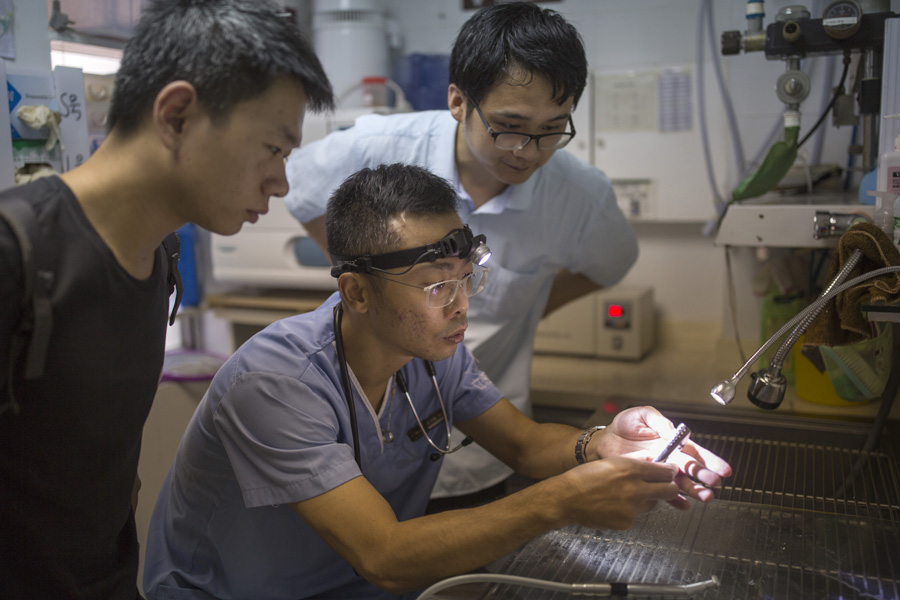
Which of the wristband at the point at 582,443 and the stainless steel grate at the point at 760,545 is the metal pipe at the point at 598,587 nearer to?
the stainless steel grate at the point at 760,545

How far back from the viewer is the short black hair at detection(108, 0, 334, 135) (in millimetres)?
875

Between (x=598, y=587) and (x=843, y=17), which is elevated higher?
(x=843, y=17)

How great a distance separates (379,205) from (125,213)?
44 cm

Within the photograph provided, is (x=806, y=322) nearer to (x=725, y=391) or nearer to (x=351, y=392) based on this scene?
(x=725, y=391)

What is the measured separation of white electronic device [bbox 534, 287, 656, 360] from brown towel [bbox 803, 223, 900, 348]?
1259 millimetres

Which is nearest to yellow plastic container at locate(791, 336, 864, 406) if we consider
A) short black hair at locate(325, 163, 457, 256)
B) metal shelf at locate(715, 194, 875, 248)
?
metal shelf at locate(715, 194, 875, 248)

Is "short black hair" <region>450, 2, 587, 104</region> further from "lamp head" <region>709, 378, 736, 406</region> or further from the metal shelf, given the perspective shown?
"lamp head" <region>709, 378, 736, 406</region>

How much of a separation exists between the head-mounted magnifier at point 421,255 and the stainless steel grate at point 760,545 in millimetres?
479

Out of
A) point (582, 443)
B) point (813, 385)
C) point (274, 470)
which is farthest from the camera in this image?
point (813, 385)

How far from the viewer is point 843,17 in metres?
1.56

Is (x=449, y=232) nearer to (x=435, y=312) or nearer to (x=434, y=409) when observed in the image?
(x=435, y=312)

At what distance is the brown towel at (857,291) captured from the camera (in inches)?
49.4

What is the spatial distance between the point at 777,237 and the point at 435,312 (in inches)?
31.6

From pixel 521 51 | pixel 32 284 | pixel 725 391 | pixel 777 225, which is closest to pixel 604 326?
pixel 777 225
